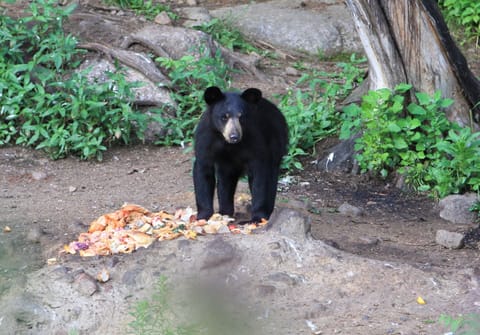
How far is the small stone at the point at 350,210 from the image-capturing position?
8.34 meters

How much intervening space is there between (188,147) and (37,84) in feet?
5.75

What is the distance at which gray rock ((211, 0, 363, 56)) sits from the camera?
12.7m

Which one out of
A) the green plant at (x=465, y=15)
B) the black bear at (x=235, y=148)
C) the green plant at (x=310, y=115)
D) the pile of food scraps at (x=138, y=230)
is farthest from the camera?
the green plant at (x=465, y=15)

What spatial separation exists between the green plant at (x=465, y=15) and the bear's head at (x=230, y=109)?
6.05 meters

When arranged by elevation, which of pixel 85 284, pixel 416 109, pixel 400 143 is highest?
pixel 416 109

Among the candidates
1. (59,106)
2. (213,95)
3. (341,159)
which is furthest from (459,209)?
(59,106)

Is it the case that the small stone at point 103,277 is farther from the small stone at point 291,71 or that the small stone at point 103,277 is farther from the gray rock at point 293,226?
the small stone at point 291,71

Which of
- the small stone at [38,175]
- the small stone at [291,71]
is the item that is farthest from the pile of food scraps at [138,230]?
the small stone at [291,71]

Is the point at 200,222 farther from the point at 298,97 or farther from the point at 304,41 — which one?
the point at 304,41

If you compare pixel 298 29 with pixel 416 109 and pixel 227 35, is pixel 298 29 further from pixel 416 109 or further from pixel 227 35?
pixel 416 109

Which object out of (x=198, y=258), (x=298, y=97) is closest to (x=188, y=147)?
(x=298, y=97)

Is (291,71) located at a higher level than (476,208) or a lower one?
higher

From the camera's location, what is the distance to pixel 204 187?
283 inches

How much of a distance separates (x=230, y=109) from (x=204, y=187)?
2.14 feet
